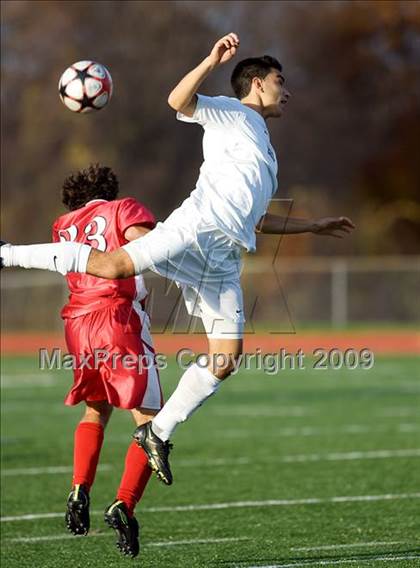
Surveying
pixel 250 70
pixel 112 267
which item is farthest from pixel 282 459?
pixel 112 267

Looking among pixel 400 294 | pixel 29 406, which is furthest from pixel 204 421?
pixel 400 294

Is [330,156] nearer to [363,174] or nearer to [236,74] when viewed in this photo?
[363,174]

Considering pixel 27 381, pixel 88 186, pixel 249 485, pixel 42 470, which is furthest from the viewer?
pixel 27 381

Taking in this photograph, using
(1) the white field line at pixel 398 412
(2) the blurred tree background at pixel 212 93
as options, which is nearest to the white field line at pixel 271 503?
(1) the white field line at pixel 398 412

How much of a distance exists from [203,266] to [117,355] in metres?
0.70

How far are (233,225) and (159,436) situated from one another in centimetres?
108

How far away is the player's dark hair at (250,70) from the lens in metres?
6.28

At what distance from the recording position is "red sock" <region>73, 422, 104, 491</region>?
6301 millimetres

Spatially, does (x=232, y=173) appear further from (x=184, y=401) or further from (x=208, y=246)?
(x=184, y=401)

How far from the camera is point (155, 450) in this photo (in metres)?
5.99

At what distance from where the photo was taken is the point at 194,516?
8.17 metres

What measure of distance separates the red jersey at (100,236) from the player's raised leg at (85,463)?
57 centimetres

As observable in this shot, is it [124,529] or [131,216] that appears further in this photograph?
[131,216]

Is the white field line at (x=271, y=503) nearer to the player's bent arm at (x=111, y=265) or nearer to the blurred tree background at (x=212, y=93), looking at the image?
the player's bent arm at (x=111, y=265)
